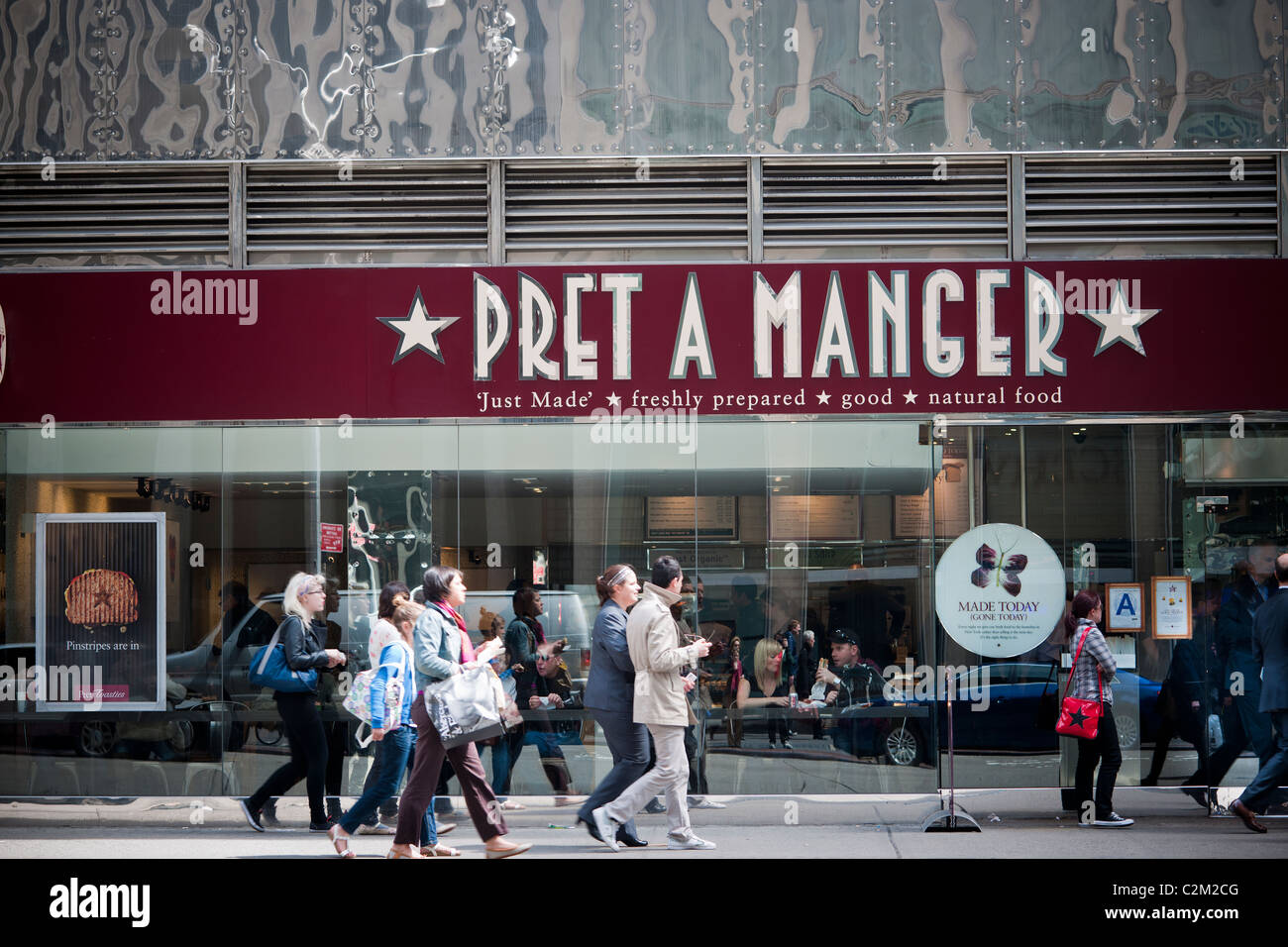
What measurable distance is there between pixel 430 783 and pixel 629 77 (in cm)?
573

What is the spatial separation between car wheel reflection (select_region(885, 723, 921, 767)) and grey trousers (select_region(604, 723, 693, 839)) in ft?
7.82

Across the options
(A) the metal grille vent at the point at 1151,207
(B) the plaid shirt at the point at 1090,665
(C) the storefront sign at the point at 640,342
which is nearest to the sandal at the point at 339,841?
(C) the storefront sign at the point at 640,342

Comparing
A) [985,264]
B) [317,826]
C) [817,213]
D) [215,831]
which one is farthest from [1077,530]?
[215,831]

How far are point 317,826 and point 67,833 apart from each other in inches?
77.6

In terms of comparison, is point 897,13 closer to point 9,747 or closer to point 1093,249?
point 1093,249

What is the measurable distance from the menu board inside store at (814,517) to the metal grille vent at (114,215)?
489 cm

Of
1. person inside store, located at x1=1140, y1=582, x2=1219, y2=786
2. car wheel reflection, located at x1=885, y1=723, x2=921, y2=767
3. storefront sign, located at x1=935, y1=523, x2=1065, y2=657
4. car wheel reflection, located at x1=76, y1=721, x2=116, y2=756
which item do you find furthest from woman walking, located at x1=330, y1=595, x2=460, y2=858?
person inside store, located at x1=1140, y1=582, x2=1219, y2=786

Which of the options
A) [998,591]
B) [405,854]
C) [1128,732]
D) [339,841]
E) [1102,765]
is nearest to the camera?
[405,854]

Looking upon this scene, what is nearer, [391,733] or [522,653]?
[391,733]

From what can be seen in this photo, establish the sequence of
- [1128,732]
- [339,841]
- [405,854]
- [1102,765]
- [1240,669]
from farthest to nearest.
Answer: [1128,732], [1240,669], [1102,765], [339,841], [405,854]

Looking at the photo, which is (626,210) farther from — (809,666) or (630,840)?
(630,840)

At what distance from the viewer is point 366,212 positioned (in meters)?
11.1

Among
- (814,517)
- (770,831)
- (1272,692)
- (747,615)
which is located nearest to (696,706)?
(747,615)

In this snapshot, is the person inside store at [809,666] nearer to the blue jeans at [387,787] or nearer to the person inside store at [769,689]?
the person inside store at [769,689]
